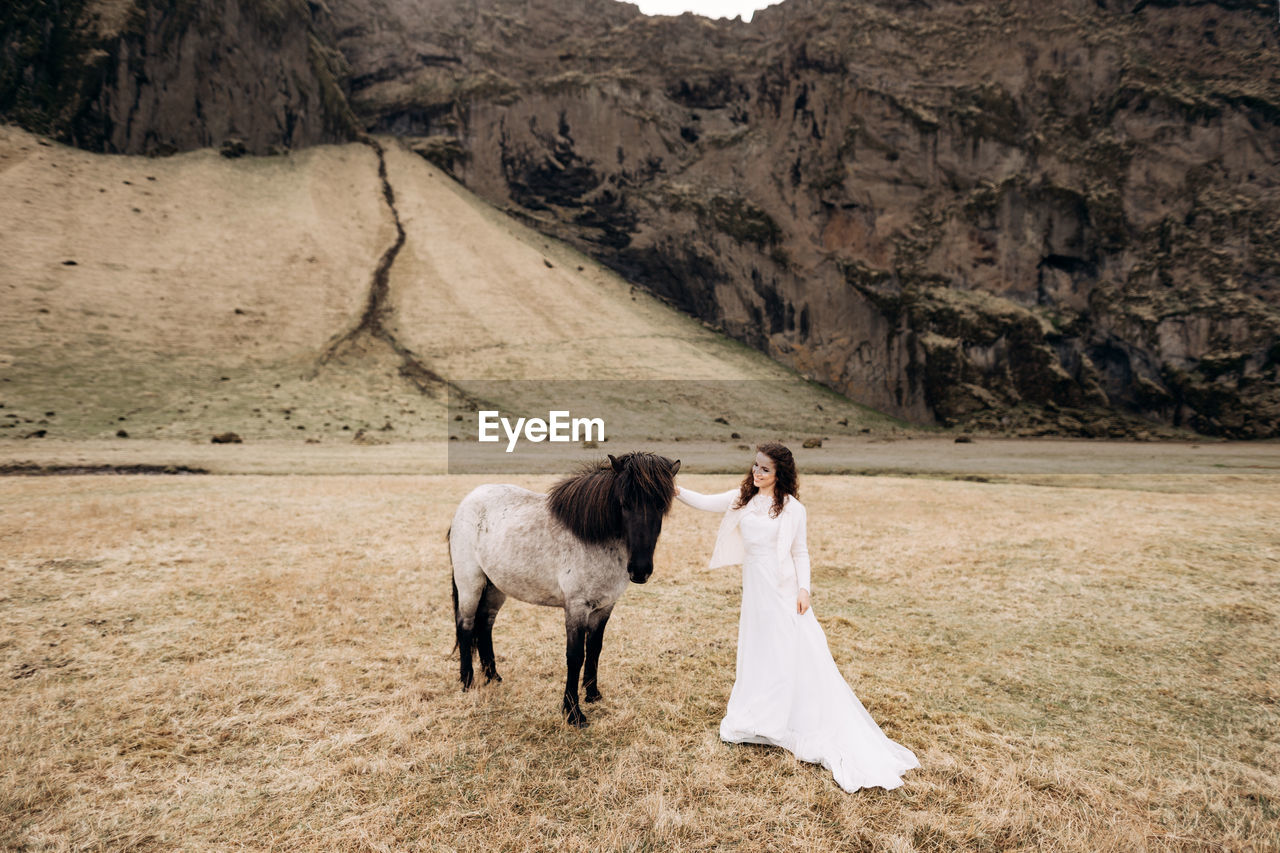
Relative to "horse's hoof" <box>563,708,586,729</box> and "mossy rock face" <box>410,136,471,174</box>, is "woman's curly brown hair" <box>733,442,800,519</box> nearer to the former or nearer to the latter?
"horse's hoof" <box>563,708,586,729</box>

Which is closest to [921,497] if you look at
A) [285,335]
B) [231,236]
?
[285,335]

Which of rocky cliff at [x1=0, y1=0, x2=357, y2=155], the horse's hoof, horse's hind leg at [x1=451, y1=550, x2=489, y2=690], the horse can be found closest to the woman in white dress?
the horse

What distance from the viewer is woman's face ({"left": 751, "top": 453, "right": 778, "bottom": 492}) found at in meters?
5.63

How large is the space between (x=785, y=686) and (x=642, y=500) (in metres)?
2.22

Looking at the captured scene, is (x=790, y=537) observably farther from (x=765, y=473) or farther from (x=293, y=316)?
(x=293, y=316)

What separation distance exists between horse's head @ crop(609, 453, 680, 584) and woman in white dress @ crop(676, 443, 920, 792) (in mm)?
405

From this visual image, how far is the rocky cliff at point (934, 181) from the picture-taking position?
58.4 m

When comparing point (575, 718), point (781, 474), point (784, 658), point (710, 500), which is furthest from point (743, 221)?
point (575, 718)

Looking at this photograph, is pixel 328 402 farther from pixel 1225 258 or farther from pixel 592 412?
pixel 1225 258

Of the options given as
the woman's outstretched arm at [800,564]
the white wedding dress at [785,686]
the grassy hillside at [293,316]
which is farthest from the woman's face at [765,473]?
the grassy hillside at [293,316]

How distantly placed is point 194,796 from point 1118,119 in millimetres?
90406

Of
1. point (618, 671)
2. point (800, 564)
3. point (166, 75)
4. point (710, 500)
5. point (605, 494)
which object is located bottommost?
point (618, 671)

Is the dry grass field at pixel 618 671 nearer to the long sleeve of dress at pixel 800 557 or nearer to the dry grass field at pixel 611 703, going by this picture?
the dry grass field at pixel 611 703

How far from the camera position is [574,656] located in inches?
230
